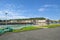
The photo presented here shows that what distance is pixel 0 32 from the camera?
66.6 ft
